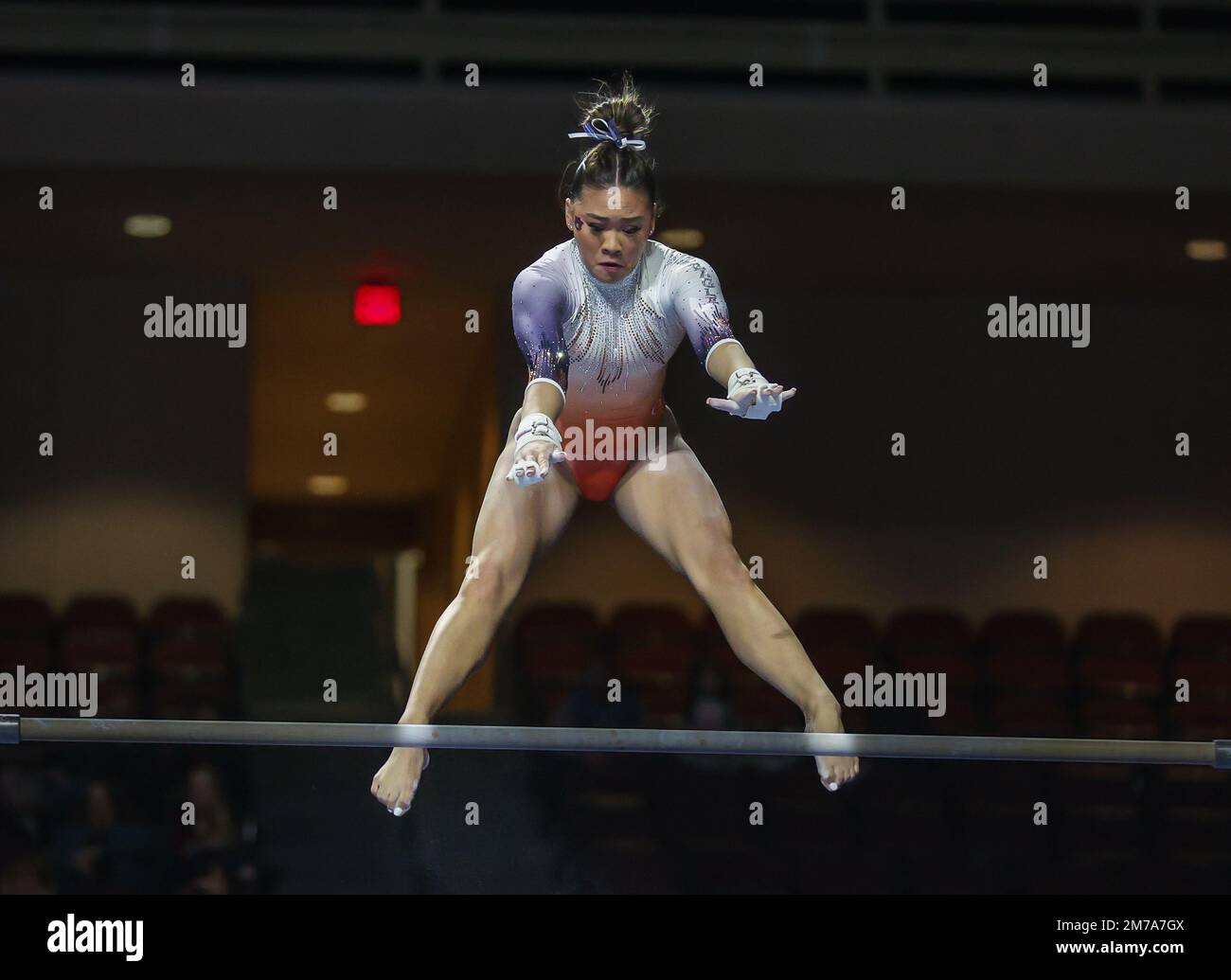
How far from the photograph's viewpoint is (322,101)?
238 inches

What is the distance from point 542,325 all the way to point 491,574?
0.79 m

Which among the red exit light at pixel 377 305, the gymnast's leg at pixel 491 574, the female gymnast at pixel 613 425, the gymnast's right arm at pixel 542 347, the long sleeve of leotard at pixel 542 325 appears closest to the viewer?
the gymnast's right arm at pixel 542 347

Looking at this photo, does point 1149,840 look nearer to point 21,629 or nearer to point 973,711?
point 973,711

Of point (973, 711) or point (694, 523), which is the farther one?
point (973, 711)

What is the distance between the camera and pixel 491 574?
5.28 metres

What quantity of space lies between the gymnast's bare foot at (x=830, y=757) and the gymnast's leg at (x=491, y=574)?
37.4 inches

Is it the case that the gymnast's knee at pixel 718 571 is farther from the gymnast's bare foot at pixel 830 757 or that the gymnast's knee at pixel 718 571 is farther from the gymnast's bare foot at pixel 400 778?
the gymnast's bare foot at pixel 400 778

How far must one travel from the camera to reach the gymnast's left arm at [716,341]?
452cm

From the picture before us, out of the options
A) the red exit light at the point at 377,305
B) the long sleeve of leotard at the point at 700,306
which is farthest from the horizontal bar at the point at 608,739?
the red exit light at the point at 377,305

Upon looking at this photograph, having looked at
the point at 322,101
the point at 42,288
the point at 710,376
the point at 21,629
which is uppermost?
the point at 322,101

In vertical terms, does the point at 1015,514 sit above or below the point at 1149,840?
above

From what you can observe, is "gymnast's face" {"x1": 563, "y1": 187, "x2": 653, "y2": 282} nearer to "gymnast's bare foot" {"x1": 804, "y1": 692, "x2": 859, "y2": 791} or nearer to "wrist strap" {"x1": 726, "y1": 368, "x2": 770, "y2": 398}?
"wrist strap" {"x1": 726, "y1": 368, "x2": 770, "y2": 398}
